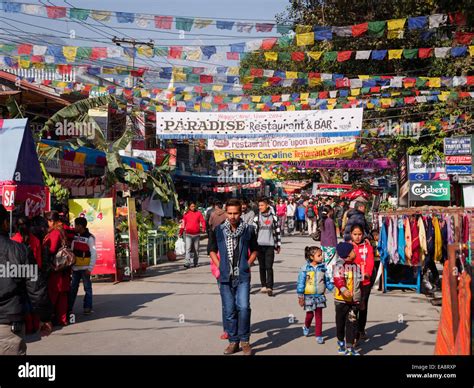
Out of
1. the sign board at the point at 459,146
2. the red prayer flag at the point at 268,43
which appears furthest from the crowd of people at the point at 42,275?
the sign board at the point at 459,146

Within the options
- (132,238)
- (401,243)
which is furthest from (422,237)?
(132,238)

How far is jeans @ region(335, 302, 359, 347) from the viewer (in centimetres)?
698

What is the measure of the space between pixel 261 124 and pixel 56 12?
7.47 m

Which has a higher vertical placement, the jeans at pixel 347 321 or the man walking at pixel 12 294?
the man walking at pixel 12 294

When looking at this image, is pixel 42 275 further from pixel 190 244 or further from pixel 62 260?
pixel 190 244

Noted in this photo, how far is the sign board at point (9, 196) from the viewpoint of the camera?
312 inches

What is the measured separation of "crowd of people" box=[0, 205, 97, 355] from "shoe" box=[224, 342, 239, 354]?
2.07m

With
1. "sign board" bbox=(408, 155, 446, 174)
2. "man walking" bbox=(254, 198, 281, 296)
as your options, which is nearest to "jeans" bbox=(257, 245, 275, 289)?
"man walking" bbox=(254, 198, 281, 296)

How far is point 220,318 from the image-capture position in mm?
9328

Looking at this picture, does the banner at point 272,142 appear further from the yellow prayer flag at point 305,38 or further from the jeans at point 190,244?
the yellow prayer flag at point 305,38

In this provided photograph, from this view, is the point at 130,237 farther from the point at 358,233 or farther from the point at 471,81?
the point at 471,81

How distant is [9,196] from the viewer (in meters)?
8.02

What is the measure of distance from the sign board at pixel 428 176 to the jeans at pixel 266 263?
13377mm
